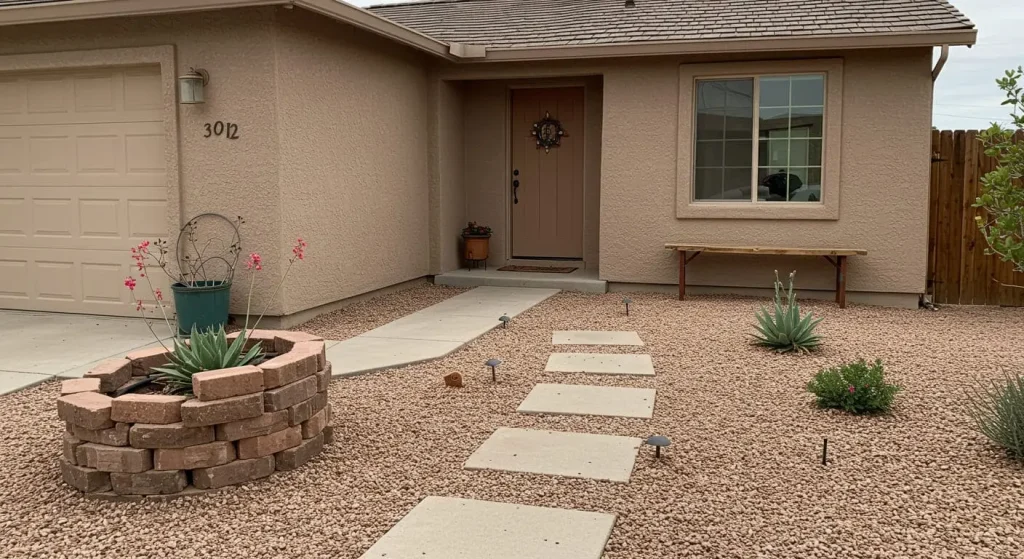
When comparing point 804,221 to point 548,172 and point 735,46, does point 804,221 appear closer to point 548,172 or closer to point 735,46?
point 735,46

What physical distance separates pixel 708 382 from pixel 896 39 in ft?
16.1

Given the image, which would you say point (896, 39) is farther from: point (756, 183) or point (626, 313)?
point (626, 313)

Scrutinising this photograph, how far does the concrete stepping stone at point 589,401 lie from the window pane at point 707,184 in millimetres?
4740

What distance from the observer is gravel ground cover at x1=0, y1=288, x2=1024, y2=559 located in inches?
129

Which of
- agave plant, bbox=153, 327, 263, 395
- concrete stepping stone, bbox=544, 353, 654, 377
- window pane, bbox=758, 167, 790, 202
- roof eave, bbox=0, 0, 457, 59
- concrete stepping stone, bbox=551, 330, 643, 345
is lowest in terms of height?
concrete stepping stone, bbox=544, 353, 654, 377

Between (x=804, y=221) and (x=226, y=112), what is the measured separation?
5.96 m

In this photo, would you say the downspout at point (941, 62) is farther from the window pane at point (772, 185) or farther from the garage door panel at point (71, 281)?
the garage door panel at point (71, 281)

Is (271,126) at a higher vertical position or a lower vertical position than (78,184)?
higher

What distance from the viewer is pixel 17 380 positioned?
580 cm

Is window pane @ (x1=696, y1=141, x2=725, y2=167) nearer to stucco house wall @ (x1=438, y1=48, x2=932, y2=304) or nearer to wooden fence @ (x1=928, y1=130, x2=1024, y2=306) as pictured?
stucco house wall @ (x1=438, y1=48, x2=932, y2=304)

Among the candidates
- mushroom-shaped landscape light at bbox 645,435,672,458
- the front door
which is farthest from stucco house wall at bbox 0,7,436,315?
mushroom-shaped landscape light at bbox 645,435,672,458

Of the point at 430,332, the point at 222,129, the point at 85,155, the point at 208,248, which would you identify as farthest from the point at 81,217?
the point at 430,332

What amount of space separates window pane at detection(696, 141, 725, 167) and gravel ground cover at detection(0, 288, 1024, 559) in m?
3.87

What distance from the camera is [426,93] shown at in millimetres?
10523
